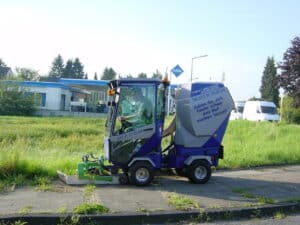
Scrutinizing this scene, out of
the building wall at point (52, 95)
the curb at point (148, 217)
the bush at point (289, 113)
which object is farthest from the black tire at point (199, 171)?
the building wall at point (52, 95)

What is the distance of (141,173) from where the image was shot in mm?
11016

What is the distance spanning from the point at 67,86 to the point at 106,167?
57819 mm

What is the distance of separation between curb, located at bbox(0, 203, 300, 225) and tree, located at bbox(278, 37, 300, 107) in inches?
1481

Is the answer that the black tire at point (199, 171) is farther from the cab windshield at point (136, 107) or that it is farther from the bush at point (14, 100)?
the bush at point (14, 100)

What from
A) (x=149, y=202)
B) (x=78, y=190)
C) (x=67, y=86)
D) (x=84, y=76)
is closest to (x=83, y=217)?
(x=149, y=202)

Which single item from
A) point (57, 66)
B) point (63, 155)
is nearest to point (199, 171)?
point (63, 155)

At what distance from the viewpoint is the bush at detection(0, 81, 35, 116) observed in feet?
193

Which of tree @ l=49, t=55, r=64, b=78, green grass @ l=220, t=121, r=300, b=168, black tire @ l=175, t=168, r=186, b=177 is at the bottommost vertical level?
black tire @ l=175, t=168, r=186, b=177

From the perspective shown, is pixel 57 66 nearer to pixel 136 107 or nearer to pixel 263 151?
pixel 263 151

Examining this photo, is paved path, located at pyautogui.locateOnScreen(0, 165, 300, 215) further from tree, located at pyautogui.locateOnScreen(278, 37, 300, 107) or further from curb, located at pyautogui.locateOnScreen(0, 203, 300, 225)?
tree, located at pyautogui.locateOnScreen(278, 37, 300, 107)

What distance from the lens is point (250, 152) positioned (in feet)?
53.7

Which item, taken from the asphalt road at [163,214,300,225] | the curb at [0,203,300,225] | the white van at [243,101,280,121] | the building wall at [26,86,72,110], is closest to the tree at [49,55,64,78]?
the building wall at [26,86,72,110]

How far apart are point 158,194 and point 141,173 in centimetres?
112

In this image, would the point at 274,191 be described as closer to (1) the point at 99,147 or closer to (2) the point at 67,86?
(1) the point at 99,147
